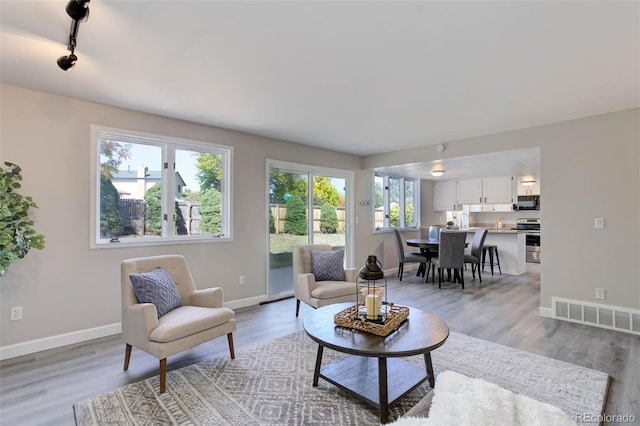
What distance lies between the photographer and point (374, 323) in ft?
6.93

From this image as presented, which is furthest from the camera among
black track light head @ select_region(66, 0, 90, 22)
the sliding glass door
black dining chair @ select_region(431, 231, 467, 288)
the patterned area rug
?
black dining chair @ select_region(431, 231, 467, 288)

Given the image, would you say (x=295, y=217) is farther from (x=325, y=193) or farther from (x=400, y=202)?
(x=400, y=202)

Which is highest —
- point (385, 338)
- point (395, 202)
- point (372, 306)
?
point (395, 202)

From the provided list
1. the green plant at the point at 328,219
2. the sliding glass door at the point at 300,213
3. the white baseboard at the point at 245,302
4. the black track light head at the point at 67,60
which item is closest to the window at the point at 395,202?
the sliding glass door at the point at 300,213

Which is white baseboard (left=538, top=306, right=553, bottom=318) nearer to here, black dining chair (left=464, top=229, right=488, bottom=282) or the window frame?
black dining chair (left=464, top=229, right=488, bottom=282)

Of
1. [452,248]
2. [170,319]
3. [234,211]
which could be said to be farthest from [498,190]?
[170,319]

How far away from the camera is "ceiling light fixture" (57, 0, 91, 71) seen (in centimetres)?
161

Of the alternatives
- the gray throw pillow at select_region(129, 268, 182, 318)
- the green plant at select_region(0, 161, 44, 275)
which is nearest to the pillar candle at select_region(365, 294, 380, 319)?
the gray throw pillow at select_region(129, 268, 182, 318)

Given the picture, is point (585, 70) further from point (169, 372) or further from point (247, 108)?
point (169, 372)

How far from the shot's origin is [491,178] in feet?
25.3

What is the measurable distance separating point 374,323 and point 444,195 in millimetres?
7020

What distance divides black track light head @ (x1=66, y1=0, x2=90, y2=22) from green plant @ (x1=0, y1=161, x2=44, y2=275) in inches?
68.7

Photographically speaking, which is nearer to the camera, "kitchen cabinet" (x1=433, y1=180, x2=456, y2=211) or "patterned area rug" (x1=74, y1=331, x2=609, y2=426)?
"patterned area rug" (x1=74, y1=331, x2=609, y2=426)

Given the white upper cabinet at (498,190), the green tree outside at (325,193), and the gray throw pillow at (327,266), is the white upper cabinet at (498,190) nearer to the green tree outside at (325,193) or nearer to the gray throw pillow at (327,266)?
the green tree outside at (325,193)
